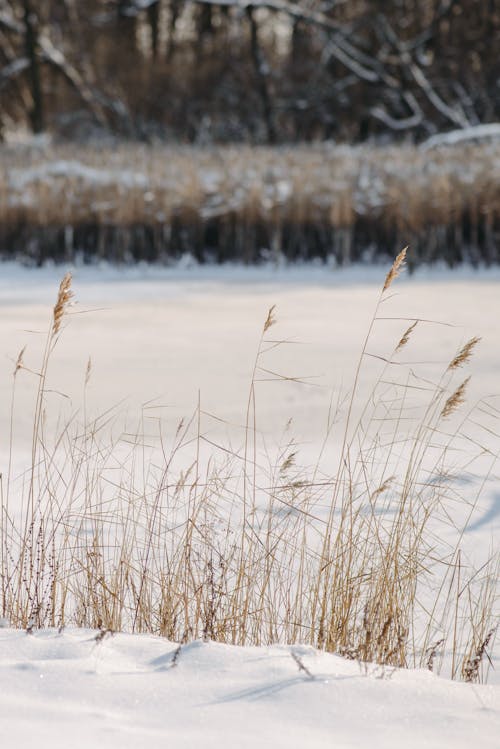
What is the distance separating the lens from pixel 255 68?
675 inches

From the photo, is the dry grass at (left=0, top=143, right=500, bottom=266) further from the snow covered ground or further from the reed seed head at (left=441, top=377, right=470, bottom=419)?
the reed seed head at (left=441, top=377, right=470, bottom=419)

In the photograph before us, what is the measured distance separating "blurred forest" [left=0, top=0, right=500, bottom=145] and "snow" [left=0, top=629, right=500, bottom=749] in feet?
49.5

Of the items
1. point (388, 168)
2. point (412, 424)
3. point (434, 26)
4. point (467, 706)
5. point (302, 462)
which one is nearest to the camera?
point (467, 706)

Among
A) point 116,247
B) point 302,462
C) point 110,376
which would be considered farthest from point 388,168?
point 302,462

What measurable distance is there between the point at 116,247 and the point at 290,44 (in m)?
11.7

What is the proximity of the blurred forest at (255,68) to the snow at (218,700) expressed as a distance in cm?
1509

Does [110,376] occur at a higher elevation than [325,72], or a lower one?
lower

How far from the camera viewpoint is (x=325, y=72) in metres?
17.7

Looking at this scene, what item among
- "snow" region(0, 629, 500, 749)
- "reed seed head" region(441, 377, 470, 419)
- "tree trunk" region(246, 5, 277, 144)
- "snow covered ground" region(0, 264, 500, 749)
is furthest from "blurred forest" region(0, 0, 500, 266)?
"snow" region(0, 629, 500, 749)

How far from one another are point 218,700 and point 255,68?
16449mm

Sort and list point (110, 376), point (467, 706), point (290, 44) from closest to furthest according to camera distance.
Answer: point (467, 706)
point (110, 376)
point (290, 44)

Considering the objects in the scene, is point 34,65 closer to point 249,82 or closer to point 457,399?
point 249,82

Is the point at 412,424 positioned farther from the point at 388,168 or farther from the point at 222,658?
the point at 388,168

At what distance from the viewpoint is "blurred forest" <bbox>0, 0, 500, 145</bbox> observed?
16.7 metres
